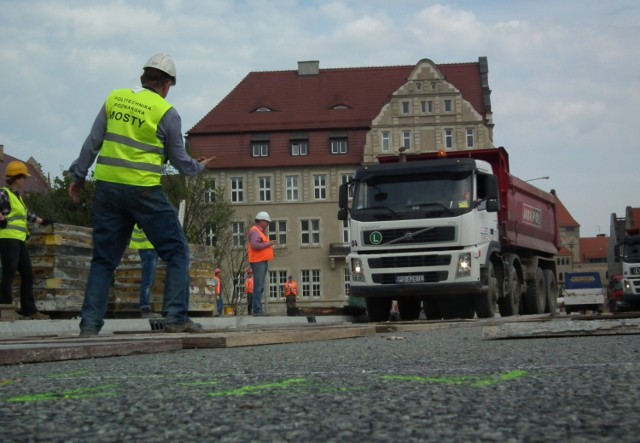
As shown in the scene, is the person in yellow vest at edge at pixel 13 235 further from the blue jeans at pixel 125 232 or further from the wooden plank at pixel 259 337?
the wooden plank at pixel 259 337

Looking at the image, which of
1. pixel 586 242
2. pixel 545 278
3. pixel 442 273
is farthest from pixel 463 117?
pixel 586 242

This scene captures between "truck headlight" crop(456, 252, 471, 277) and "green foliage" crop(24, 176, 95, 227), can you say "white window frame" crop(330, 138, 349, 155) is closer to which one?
"green foliage" crop(24, 176, 95, 227)

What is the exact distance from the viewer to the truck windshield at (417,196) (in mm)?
16578

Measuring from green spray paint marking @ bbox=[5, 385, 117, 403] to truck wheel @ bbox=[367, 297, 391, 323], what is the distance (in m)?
14.1

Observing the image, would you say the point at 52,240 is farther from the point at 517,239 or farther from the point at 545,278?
the point at 545,278

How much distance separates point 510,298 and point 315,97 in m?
63.1

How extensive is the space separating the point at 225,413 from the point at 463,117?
72.5 metres

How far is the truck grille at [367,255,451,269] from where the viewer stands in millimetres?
16766

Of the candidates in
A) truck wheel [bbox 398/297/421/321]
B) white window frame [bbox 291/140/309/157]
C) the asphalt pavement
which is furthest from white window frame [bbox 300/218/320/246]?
the asphalt pavement

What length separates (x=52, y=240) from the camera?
14.8m

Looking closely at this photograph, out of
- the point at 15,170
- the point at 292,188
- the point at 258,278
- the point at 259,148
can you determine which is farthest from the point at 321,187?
the point at 15,170

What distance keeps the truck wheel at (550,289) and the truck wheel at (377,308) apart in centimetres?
528

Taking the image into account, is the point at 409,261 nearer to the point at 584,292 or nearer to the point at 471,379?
the point at 471,379

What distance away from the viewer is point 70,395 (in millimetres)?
4301
